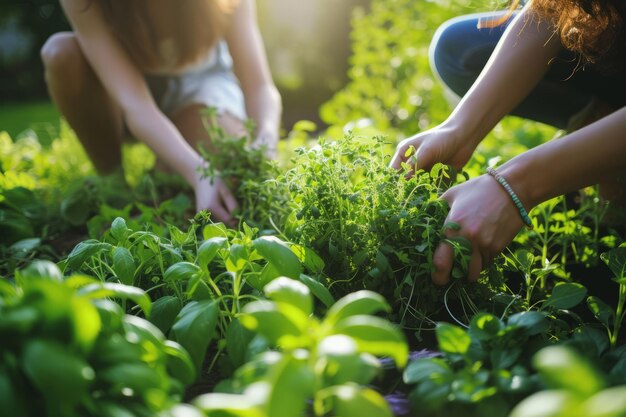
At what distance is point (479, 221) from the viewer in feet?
3.87

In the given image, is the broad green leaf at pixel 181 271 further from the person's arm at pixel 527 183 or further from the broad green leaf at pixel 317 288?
the person's arm at pixel 527 183

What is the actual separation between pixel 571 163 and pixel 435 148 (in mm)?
314

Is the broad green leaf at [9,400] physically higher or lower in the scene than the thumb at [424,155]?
lower

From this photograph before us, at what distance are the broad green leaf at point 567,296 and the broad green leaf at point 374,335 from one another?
21.2 inches

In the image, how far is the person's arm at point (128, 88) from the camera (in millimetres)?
2139

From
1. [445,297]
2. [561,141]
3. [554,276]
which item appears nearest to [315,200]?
[445,297]

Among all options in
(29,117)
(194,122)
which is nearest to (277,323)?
(194,122)

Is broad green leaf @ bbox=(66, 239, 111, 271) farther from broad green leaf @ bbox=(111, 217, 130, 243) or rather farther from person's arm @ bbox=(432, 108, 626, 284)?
person's arm @ bbox=(432, 108, 626, 284)

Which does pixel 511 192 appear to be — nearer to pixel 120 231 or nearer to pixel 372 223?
pixel 372 223

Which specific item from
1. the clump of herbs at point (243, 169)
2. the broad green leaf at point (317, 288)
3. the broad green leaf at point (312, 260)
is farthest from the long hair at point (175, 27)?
the broad green leaf at point (317, 288)

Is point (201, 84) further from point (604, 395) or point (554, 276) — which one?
point (604, 395)

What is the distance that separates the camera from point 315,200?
1.27m

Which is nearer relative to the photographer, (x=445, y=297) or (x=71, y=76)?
(x=445, y=297)

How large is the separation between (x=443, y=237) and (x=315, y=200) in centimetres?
27
